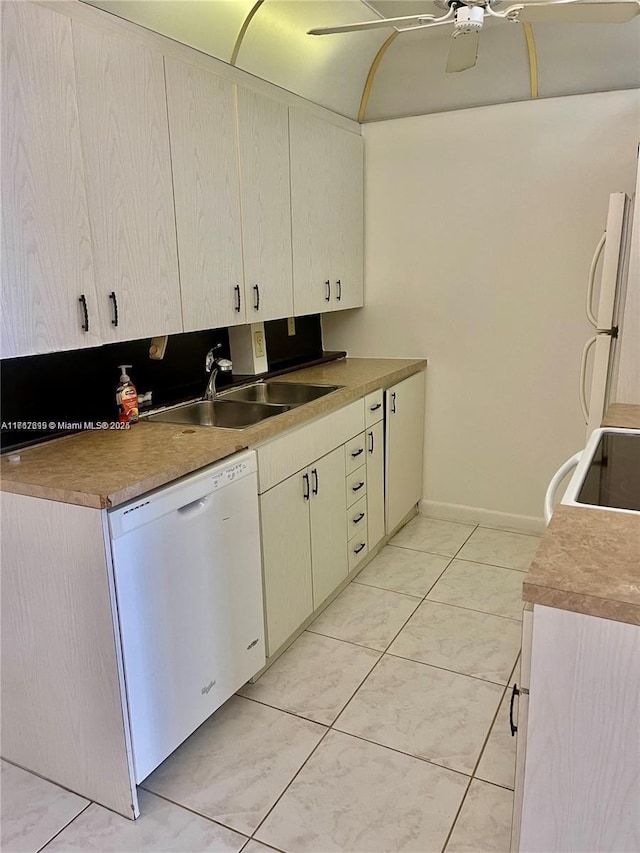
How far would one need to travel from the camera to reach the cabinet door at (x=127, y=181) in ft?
6.07

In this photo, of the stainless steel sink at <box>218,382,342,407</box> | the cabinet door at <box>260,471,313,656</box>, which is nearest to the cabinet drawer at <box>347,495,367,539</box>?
the cabinet door at <box>260,471,313,656</box>

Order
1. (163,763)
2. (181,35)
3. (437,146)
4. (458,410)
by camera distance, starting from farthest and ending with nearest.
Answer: (458,410) → (437,146) → (181,35) → (163,763)

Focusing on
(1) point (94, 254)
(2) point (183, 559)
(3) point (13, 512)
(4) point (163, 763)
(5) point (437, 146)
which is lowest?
(4) point (163, 763)

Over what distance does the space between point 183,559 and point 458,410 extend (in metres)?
2.18

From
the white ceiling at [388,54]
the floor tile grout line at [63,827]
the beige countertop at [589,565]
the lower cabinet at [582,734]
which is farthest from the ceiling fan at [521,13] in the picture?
the floor tile grout line at [63,827]

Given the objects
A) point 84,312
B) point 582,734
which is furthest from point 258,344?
point 582,734

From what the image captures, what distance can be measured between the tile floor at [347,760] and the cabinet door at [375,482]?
46cm

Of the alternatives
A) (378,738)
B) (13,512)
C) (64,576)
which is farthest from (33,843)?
(378,738)

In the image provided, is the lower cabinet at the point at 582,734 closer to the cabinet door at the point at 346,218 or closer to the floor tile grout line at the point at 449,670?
the floor tile grout line at the point at 449,670

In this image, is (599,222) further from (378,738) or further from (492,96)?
(378,738)

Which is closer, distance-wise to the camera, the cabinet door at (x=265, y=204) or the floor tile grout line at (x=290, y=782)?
the floor tile grout line at (x=290, y=782)

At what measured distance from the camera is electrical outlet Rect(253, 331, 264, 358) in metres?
3.01

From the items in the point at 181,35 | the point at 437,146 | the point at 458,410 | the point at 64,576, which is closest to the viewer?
the point at 64,576

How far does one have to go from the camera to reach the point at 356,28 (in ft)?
6.79
